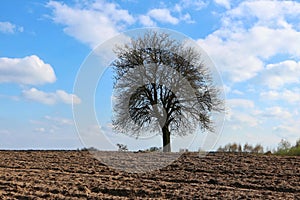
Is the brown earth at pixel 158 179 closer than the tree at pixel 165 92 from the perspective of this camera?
Yes

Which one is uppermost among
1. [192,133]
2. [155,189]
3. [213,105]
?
[213,105]

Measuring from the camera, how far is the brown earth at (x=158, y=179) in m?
8.51

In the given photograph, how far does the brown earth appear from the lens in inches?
335

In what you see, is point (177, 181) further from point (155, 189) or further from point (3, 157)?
point (3, 157)

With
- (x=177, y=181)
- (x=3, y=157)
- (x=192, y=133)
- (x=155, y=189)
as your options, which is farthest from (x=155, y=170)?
(x=192, y=133)

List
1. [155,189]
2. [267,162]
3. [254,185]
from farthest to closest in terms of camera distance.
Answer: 1. [267,162]
2. [254,185]
3. [155,189]

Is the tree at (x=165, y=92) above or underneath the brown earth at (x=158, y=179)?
above

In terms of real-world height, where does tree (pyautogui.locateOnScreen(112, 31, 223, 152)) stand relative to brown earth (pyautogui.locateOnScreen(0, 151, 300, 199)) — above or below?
above

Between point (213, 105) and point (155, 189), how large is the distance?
11.9 m

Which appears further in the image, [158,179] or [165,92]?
[165,92]

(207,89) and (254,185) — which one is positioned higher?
(207,89)

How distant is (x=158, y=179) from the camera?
34.7 ft

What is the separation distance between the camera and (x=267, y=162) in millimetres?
13789

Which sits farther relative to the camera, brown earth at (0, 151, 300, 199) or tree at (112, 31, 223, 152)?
tree at (112, 31, 223, 152)
